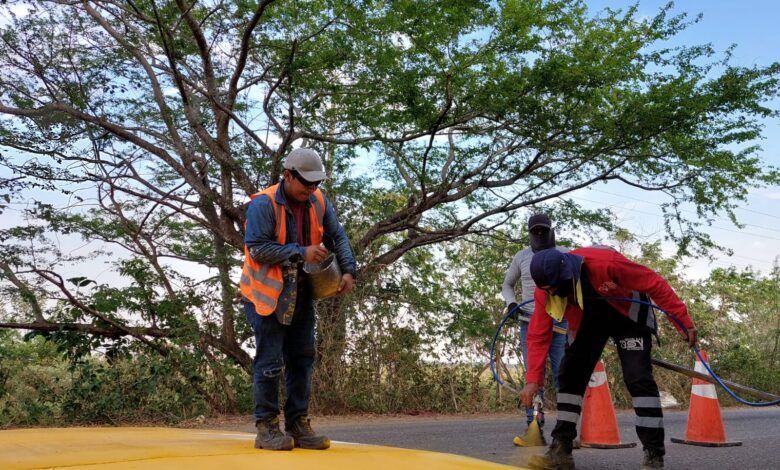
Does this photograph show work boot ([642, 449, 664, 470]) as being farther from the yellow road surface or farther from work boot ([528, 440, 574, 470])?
the yellow road surface

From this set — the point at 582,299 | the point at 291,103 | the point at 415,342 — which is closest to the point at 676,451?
the point at 582,299

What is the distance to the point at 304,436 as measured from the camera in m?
4.08

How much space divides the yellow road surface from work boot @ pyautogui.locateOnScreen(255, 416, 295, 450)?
0.27 feet

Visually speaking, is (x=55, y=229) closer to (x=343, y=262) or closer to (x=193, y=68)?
(x=193, y=68)

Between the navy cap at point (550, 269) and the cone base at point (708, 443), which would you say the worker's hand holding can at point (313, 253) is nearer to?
the navy cap at point (550, 269)

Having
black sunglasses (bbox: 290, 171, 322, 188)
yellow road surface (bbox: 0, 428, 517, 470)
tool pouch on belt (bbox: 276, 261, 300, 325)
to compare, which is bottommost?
yellow road surface (bbox: 0, 428, 517, 470)

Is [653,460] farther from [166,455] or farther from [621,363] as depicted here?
[166,455]

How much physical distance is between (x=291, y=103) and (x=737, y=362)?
11289mm

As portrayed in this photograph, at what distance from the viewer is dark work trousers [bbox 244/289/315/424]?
4059 mm

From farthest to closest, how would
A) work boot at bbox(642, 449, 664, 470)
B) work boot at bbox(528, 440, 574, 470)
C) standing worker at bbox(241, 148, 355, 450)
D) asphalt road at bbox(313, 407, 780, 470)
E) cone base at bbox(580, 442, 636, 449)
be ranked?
1. cone base at bbox(580, 442, 636, 449)
2. asphalt road at bbox(313, 407, 780, 470)
3. work boot at bbox(528, 440, 574, 470)
4. work boot at bbox(642, 449, 664, 470)
5. standing worker at bbox(241, 148, 355, 450)

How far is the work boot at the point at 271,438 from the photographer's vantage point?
367 centimetres

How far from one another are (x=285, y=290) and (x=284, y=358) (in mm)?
501

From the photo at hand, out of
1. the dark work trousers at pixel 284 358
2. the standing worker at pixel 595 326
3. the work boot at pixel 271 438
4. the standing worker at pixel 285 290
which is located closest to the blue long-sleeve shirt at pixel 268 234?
the standing worker at pixel 285 290

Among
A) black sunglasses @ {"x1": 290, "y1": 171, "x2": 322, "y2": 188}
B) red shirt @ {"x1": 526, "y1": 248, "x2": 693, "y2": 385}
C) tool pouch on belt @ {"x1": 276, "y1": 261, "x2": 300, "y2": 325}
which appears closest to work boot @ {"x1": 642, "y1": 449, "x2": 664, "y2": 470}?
red shirt @ {"x1": 526, "y1": 248, "x2": 693, "y2": 385}
